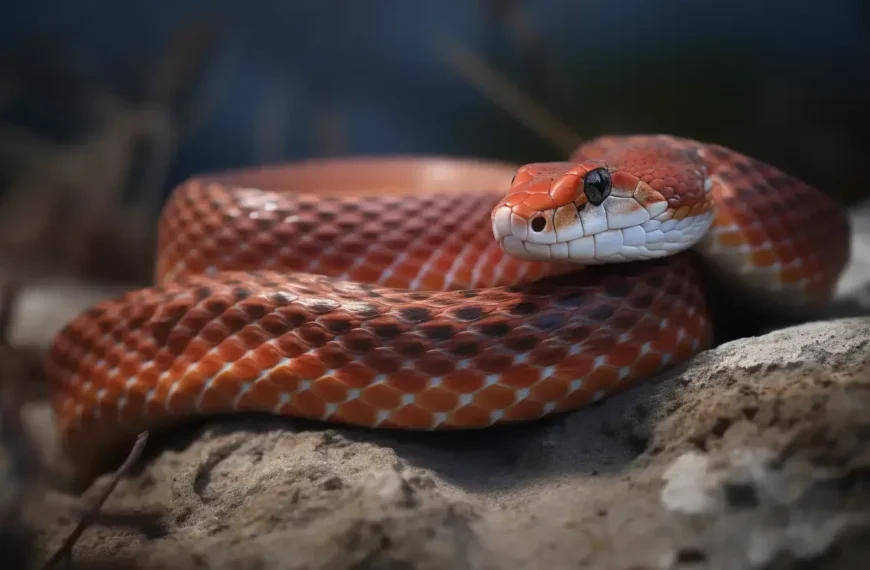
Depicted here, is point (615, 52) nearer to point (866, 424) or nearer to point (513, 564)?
point (866, 424)

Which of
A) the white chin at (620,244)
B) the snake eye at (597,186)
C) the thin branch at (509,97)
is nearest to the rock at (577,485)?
the white chin at (620,244)

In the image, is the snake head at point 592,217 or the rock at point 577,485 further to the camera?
the snake head at point 592,217

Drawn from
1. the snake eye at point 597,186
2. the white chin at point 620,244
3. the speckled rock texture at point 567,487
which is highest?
the snake eye at point 597,186

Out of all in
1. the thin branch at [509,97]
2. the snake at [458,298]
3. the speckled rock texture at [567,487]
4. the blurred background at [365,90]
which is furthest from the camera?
the blurred background at [365,90]

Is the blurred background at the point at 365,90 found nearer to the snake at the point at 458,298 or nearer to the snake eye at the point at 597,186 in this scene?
the snake at the point at 458,298

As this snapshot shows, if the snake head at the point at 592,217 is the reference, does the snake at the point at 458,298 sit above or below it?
below

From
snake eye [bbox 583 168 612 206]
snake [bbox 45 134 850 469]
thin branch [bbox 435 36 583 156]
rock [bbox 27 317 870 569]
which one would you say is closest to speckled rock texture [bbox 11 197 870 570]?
rock [bbox 27 317 870 569]

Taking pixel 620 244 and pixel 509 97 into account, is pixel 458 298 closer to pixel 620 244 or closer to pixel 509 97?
pixel 620 244
